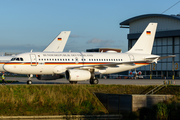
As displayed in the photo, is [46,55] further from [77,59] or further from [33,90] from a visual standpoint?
[33,90]

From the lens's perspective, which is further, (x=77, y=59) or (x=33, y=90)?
(x=77, y=59)

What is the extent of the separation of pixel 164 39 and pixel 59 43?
41605 mm

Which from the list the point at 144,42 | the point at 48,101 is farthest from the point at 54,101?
the point at 144,42

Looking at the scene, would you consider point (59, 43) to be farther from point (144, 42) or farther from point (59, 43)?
point (144, 42)

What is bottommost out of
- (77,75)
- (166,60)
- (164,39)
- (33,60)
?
(77,75)

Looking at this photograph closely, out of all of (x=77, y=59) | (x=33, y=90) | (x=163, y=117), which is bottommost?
(x=163, y=117)

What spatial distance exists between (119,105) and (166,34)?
61.2 m

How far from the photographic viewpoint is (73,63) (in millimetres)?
33500

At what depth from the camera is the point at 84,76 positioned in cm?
3097

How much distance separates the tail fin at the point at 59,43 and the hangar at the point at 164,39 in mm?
37064

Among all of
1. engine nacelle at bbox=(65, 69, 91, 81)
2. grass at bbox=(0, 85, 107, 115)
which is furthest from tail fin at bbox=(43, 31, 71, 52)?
grass at bbox=(0, 85, 107, 115)

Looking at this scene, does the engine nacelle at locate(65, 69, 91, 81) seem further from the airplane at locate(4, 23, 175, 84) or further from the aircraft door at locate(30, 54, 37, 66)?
the aircraft door at locate(30, 54, 37, 66)

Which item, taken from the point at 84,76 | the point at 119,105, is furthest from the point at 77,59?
the point at 119,105

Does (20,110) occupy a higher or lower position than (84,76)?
lower
